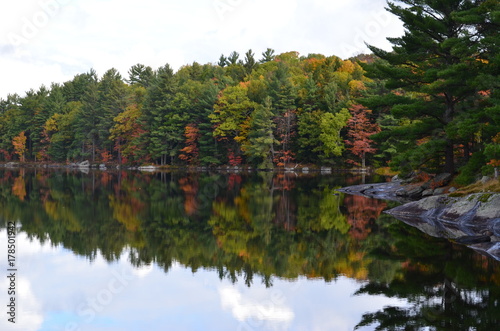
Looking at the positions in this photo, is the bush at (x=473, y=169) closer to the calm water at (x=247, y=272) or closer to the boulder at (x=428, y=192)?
the boulder at (x=428, y=192)

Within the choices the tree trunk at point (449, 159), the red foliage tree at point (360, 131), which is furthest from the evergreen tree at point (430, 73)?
the red foliage tree at point (360, 131)

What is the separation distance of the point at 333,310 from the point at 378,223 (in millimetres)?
11188

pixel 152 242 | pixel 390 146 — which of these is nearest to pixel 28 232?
pixel 152 242

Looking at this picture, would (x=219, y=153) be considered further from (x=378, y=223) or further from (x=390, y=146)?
(x=378, y=223)

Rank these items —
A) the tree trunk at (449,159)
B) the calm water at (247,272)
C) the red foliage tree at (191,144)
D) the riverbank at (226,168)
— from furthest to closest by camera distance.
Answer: the red foliage tree at (191,144)
the riverbank at (226,168)
the tree trunk at (449,159)
the calm water at (247,272)

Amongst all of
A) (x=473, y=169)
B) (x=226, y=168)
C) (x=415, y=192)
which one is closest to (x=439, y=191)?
(x=473, y=169)

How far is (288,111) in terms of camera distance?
230ft

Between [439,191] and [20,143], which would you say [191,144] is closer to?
[20,143]

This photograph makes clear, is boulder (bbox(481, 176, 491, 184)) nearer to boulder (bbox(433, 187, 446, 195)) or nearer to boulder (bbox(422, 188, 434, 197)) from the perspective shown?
boulder (bbox(433, 187, 446, 195))

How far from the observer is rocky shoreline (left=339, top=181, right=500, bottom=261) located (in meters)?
16.4

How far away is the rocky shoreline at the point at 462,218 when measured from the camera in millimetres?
16438

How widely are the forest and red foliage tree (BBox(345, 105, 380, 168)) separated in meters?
0.17

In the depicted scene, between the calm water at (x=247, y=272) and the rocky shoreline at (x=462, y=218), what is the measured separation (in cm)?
79

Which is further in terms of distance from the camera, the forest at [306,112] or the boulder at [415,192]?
the boulder at [415,192]
